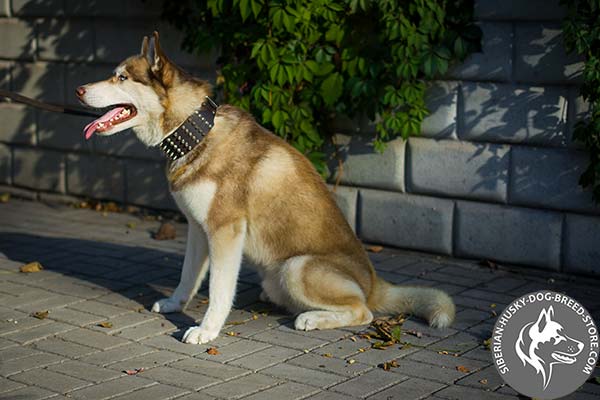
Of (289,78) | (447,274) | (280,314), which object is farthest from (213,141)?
(447,274)

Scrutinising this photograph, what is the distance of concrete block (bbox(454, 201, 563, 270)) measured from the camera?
22.7ft

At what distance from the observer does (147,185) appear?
8.95 m

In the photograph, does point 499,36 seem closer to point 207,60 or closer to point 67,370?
point 207,60

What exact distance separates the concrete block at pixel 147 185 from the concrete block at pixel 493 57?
300cm

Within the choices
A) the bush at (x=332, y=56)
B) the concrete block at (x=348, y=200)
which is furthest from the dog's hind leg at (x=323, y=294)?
the concrete block at (x=348, y=200)

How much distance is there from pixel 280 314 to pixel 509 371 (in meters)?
1.73

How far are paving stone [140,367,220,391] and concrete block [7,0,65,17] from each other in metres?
5.25

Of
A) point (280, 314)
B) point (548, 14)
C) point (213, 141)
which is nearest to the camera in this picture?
point (213, 141)

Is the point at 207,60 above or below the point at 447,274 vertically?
above

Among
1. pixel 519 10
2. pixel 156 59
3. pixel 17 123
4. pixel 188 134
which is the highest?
pixel 519 10

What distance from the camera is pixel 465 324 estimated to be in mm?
5840

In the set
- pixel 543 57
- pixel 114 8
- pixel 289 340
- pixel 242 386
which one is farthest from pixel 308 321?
pixel 114 8

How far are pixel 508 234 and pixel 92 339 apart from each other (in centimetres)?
310

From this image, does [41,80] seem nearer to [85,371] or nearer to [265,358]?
[85,371]
